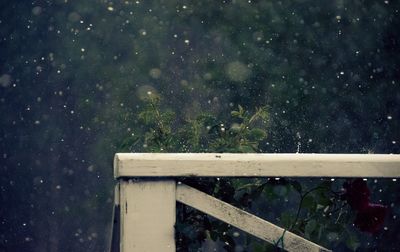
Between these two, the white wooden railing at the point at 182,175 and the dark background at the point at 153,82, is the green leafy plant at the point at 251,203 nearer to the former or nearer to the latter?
the white wooden railing at the point at 182,175

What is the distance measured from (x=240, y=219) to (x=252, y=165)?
11 centimetres

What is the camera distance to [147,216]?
1059 mm

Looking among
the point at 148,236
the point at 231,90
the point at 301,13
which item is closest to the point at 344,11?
the point at 301,13

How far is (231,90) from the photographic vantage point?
23.0 feet

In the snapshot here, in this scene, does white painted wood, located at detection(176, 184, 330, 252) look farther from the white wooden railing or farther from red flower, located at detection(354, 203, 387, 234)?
red flower, located at detection(354, 203, 387, 234)

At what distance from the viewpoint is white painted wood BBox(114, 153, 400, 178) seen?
1.06 meters

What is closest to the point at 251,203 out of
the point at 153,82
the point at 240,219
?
the point at 240,219

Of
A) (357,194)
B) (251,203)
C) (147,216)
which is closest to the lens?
(147,216)

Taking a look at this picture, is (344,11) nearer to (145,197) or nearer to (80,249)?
(80,249)

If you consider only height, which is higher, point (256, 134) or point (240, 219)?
point (256, 134)

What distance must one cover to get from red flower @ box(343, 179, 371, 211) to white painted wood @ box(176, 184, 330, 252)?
0.37 feet

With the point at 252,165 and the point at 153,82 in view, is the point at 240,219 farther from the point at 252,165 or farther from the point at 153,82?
the point at 153,82

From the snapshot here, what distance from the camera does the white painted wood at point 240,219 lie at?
1.10 m

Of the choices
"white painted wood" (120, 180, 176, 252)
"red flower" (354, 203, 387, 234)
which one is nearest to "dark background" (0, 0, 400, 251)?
"red flower" (354, 203, 387, 234)
